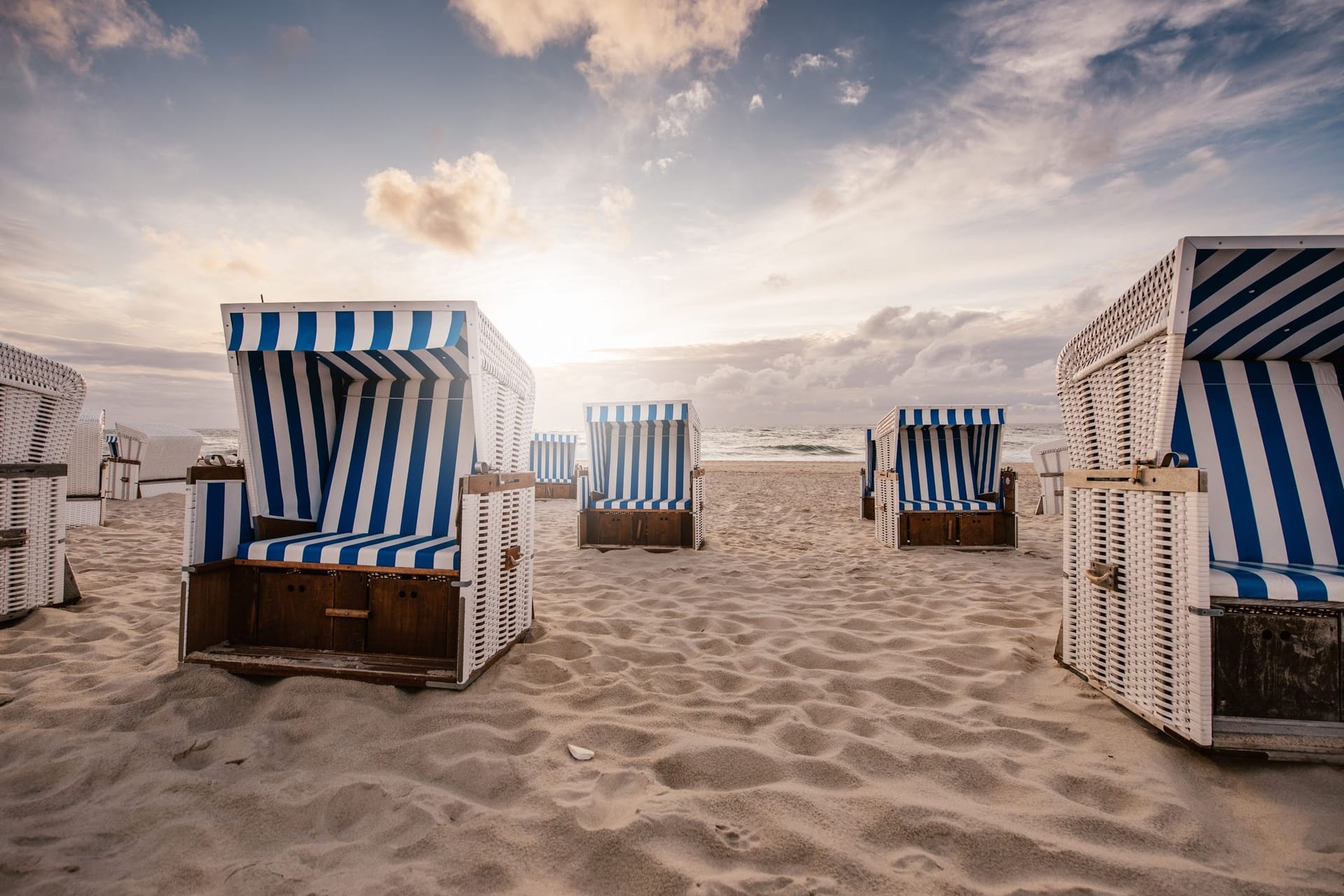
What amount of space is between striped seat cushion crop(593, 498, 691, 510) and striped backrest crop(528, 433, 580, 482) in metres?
6.34

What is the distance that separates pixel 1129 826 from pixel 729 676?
1725mm

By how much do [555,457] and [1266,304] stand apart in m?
12.5

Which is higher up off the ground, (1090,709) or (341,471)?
(341,471)

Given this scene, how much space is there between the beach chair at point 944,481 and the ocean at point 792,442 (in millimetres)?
21744

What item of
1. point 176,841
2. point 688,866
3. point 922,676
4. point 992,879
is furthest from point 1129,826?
point 176,841

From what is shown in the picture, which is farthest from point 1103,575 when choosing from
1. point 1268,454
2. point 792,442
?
point 792,442

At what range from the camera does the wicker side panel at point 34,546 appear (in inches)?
149

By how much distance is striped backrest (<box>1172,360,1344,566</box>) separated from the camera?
2.92m

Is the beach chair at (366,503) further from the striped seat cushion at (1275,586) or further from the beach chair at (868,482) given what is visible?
the beach chair at (868,482)

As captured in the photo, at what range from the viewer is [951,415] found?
7418 millimetres

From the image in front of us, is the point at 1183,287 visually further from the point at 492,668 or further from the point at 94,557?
the point at 94,557

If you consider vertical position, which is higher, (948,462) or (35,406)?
(35,406)

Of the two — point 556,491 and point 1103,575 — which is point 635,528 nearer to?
point 1103,575

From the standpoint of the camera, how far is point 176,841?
5.83ft
